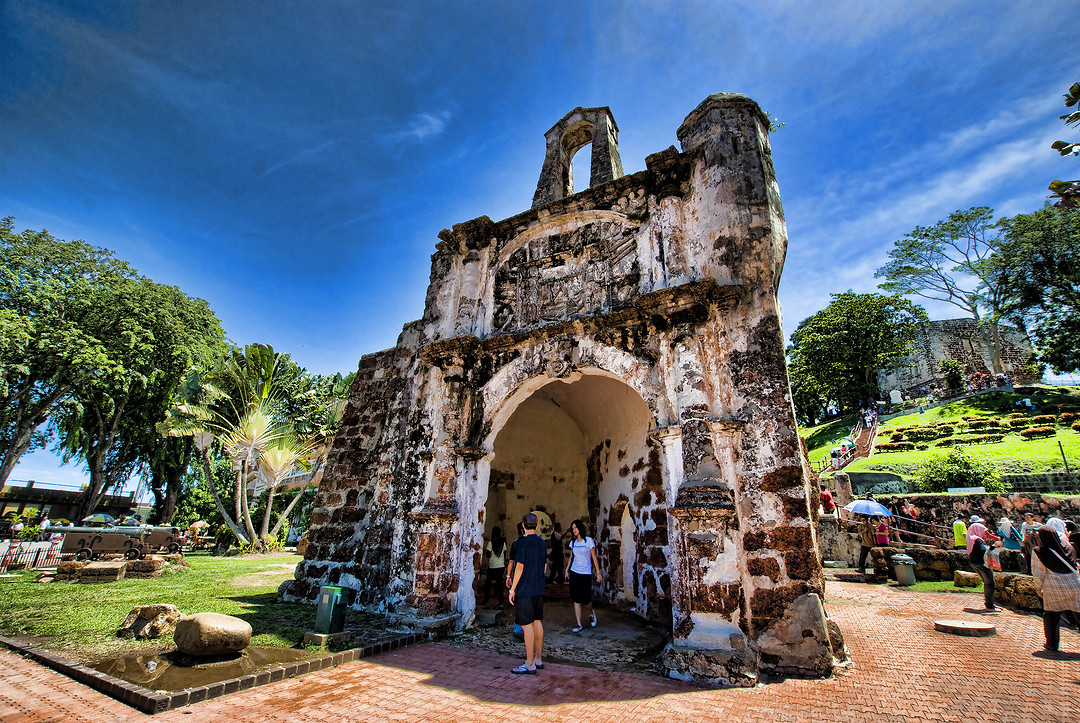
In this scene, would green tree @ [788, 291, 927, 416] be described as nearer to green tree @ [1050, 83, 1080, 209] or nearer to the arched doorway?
the arched doorway

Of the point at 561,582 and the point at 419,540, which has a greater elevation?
the point at 419,540

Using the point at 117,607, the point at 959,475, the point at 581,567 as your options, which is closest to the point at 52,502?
the point at 117,607

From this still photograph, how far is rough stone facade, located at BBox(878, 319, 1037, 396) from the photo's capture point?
123ft

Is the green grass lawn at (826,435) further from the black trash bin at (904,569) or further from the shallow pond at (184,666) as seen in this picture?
the shallow pond at (184,666)

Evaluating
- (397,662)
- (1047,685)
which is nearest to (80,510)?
(397,662)

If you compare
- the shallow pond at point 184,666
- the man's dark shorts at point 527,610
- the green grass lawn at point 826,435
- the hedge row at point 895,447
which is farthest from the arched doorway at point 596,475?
the green grass lawn at point 826,435

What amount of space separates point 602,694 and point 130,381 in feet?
84.1

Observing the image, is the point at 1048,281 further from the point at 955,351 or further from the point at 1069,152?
the point at 1069,152

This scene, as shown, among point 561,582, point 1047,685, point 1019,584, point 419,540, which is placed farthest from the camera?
point 561,582

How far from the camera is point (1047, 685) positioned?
4188mm

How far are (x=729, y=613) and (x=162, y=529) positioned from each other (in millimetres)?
18925

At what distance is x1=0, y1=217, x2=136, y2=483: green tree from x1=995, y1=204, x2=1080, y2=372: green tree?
4790 cm

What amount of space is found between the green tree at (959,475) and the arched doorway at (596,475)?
16.0 metres

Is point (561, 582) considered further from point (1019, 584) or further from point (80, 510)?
point (80, 510)
